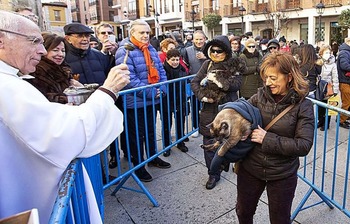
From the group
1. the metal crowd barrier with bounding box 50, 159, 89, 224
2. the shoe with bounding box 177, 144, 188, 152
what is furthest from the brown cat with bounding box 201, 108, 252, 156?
the shoe with bounding box 177, 144, 188, 152

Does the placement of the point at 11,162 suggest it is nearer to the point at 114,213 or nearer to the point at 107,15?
the point at 114,213

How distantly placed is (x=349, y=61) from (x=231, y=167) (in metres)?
3.75

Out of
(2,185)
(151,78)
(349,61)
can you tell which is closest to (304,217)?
(151,78)

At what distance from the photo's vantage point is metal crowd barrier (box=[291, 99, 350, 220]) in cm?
263

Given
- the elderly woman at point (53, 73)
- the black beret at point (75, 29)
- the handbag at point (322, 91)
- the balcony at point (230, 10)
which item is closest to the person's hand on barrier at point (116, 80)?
the elderly woman at point (53, 73)

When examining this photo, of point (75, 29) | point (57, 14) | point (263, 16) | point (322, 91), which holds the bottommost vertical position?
point (322, 91)

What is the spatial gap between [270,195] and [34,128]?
5.87 ft

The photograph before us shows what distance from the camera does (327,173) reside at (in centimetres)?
391

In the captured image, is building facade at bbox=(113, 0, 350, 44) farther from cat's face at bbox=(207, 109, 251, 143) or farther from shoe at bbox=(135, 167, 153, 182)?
cat's face at bbox=(207, 109, 251, 143)

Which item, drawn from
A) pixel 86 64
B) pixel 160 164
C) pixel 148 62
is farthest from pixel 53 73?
pixel 160 164

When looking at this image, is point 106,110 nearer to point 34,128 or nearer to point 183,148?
point 34,128

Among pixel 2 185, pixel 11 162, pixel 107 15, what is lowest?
pixel 2 185

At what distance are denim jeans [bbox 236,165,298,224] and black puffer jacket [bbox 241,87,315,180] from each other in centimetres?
7

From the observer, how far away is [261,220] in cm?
294
